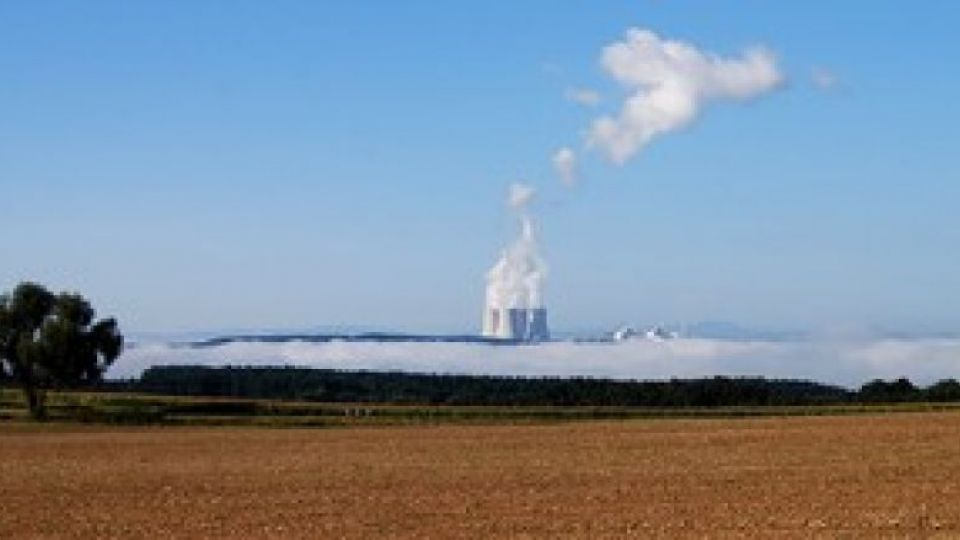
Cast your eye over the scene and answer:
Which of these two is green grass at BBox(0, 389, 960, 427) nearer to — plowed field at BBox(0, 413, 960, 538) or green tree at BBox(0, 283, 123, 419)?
green tree at BBox(0, 283, 123, 419)

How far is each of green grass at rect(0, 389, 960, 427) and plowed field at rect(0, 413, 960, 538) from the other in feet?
81.9

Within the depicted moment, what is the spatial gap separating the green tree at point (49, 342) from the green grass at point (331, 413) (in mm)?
2366

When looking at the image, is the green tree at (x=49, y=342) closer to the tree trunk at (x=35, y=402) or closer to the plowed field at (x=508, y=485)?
the tree trunk at (x=35, y=402)

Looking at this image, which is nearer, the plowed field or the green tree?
the plowed field

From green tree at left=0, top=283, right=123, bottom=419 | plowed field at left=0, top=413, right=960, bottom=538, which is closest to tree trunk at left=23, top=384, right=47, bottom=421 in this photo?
green tree at left=0, top=283, right=123, bottom=419

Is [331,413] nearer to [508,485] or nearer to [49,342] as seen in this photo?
[49,342]

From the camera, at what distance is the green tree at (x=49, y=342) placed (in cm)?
12912

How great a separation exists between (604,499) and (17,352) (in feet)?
305

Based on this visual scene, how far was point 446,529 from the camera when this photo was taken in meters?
38.3

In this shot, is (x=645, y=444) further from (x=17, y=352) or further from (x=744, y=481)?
(x=17, y=352)

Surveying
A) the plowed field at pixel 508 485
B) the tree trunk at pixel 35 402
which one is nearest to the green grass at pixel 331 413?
the tree trunk at pixel 35 402

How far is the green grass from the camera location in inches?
4518

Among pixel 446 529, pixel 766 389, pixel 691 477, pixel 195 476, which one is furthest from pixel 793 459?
pixel 766 389

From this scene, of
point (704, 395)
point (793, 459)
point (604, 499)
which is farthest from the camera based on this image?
point (704, 395)
